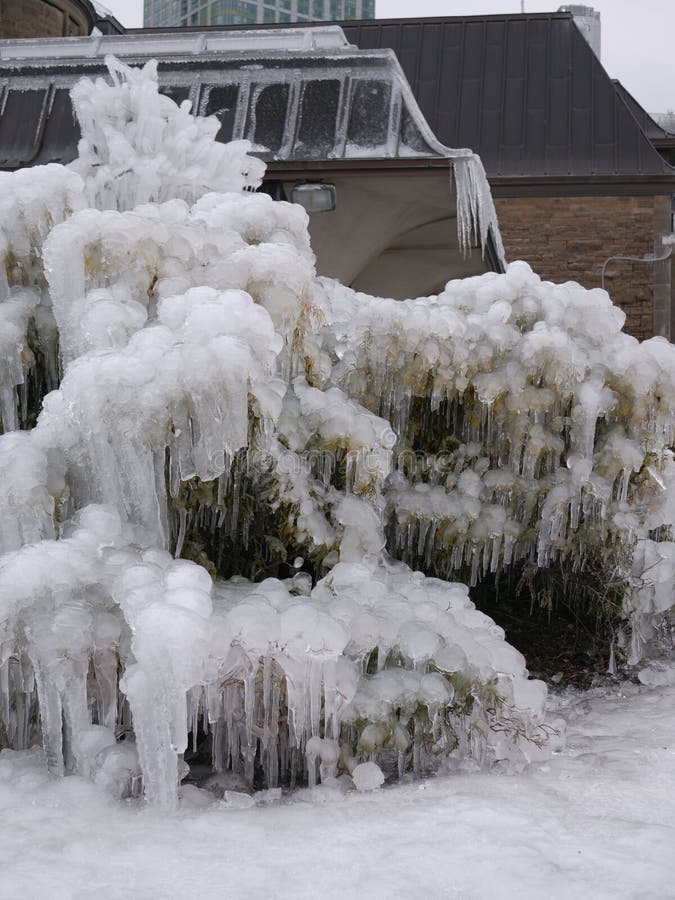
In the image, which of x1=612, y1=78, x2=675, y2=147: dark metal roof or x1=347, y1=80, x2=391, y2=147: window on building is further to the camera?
x1=612, y1=78, x2=675, y2=147: dark metal roof

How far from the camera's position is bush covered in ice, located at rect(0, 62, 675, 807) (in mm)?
2721

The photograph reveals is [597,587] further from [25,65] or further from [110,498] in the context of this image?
[25,65]

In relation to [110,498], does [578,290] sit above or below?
above

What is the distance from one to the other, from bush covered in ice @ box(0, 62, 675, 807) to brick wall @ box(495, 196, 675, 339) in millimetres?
9296

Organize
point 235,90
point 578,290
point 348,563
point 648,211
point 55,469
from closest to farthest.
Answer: point 55,469 < point 348,563 < point 578,290 < point 235,90 < point 648,211

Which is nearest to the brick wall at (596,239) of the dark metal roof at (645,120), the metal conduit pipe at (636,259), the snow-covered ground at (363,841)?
the metal conduit pipe at (636,259)

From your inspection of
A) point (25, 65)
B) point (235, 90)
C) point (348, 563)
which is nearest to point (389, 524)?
point (348, 563)

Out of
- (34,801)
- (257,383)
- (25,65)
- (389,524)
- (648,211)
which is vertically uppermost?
(25,65)

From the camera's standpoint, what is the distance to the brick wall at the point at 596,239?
13.0 meters

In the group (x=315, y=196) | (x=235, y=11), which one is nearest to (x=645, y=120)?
(x=315, y=196)

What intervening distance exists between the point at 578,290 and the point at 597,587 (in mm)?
1507

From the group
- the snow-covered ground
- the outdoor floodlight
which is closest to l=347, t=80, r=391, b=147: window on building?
the outdoor floodlight

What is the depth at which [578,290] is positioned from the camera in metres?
4.34

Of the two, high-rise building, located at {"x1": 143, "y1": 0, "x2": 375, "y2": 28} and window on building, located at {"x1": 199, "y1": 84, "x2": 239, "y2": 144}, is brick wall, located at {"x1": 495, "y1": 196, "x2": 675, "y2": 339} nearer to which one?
window on building, located at {"x1": 199, "y1": 84, "x2": 239, "y2": 144}
